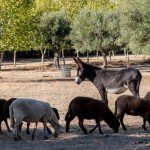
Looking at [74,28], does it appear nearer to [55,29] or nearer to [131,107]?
[55,29]

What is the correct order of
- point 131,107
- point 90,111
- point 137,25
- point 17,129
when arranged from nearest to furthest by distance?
point 17,129 → point 90,111 → point 131,107 → point 137,25

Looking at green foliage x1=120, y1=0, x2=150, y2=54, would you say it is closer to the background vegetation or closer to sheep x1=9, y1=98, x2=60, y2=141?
the background vegetation

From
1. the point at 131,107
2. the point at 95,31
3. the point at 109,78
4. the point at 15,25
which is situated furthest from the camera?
the point at 95,31

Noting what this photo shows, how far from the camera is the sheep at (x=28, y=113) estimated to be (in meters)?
11.7

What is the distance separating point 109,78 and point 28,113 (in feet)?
20.8

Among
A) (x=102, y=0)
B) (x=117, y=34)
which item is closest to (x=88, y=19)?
(x=117, y=34)

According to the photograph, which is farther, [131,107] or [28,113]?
[131,107]

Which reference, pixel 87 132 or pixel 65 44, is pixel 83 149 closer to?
pixel 87 132

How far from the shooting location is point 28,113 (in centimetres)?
1189

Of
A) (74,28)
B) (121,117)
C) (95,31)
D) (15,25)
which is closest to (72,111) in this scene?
(121,117)

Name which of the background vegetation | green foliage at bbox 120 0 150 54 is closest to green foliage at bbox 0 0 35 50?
the background vegetation

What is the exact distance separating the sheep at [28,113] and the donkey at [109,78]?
5149mm

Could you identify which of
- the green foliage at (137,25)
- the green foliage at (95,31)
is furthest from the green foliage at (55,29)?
the green foliage at (137,25)

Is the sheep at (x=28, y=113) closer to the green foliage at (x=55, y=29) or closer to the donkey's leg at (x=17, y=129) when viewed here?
the donkey's leg at (x=17, y=129)
